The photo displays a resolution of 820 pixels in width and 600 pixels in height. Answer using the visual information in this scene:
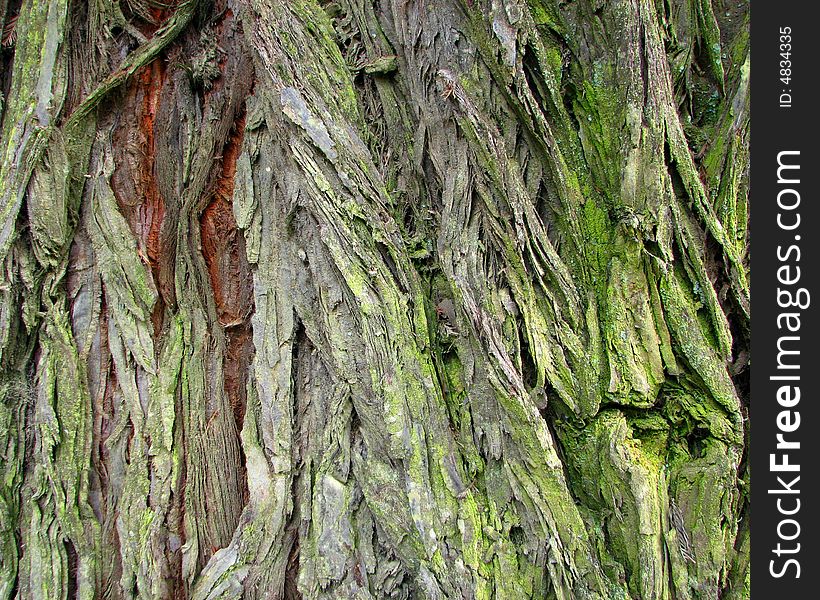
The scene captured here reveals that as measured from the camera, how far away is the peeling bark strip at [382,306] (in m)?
1.58

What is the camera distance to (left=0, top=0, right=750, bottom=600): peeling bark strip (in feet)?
5.20

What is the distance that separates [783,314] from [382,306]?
1.21 metres

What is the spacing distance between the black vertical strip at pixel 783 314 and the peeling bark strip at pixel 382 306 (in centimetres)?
6

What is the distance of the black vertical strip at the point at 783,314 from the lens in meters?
1.67

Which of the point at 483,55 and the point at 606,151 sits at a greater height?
the point at 483,55

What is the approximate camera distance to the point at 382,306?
5.31 feet

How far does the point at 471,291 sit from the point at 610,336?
43cm

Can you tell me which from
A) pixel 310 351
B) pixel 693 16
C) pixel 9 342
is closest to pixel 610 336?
pixel 310 351

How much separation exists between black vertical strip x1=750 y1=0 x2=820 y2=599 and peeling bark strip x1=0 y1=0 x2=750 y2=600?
2.3 inches

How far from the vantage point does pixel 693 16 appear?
6.25 ft

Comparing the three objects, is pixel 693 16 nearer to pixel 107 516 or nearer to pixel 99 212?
pixel 99 212

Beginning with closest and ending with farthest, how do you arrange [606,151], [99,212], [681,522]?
1. [681,522]
2. [606,151]
3. [99,212]

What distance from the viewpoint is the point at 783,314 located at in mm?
1725

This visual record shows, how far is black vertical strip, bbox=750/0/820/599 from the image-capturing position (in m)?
1.67
